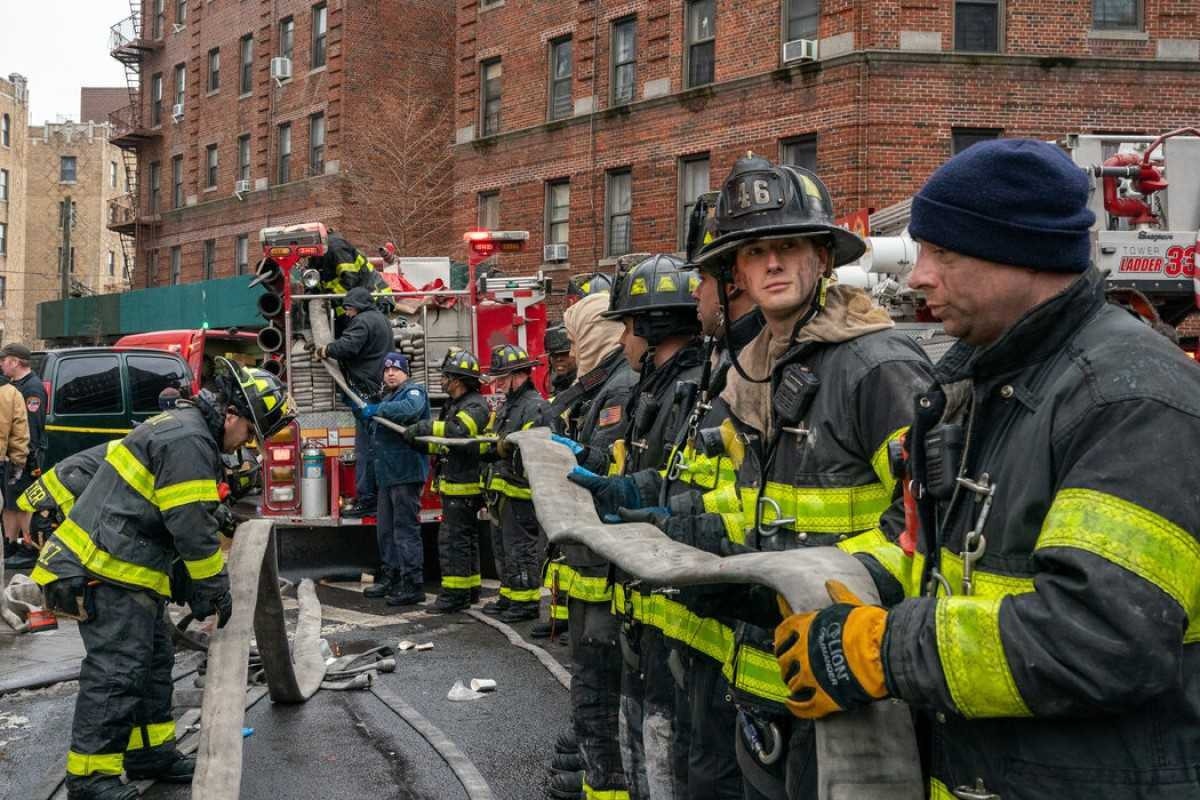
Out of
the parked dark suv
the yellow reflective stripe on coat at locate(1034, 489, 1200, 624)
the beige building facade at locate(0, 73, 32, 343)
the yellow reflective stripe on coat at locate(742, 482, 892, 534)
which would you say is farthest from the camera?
the beige building facade at locate(0, 73, 32, 343)

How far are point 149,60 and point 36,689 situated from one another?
37237 mm

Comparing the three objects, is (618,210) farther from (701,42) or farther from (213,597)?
(213,597)

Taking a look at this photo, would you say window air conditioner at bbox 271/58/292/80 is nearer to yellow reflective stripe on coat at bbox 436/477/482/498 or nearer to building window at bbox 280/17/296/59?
building window at bbox 280/17/296/59

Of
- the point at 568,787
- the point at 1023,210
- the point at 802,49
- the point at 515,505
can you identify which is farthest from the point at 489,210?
the point at 1023,210

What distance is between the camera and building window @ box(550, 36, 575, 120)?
25.3m

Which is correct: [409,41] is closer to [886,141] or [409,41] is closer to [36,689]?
[886,141]

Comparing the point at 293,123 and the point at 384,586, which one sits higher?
the point at 293,123

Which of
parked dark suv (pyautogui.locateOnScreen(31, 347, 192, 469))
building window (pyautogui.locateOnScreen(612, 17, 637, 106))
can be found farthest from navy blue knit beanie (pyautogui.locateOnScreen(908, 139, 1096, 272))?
building window (pyautogui.locateOnScreen(612, 17, 637, 106))

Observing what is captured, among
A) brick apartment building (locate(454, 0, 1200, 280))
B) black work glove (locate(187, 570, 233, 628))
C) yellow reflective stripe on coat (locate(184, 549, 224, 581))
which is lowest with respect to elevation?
black work glove (locate(187, 570, 233, 628))

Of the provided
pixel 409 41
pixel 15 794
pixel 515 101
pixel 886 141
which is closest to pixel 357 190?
pixel 409 41

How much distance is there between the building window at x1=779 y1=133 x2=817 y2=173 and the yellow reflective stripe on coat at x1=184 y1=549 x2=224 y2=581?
54.2ft

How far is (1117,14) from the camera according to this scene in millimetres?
19797

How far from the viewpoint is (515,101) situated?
2645 cm

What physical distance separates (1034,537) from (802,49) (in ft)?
62.9
